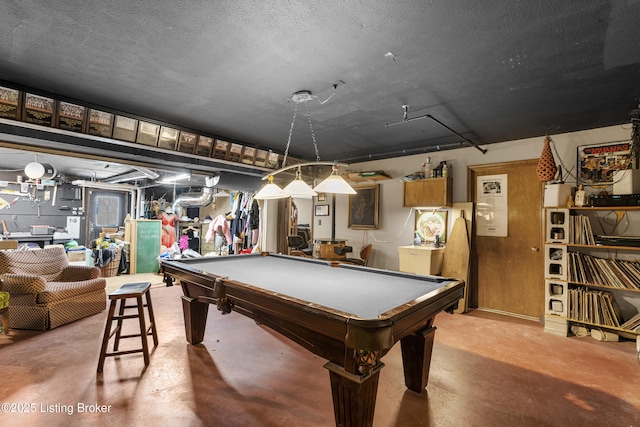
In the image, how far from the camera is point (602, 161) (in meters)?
3.76

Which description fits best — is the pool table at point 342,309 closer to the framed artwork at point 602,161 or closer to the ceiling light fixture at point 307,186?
the ceiling light fixture at point 307,186

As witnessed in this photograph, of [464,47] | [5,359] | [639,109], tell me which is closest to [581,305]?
[639,109]

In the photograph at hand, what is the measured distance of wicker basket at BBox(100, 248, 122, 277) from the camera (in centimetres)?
639

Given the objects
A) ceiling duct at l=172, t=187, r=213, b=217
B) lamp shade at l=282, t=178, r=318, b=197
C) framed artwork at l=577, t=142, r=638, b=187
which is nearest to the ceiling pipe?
ceiling duct at l=172, t=187, r=213, b=217

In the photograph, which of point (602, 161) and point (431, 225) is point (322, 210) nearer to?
point (431, 225)

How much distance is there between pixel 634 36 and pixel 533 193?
2.72 metres

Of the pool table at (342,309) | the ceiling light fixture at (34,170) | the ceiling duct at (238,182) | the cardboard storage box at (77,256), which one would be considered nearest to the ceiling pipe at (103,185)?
the cardboard storage box at (77,256)

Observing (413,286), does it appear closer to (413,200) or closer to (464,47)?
(464,47)

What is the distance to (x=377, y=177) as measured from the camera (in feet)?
17.9

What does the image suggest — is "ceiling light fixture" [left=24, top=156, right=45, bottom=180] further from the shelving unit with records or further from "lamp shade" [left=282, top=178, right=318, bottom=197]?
the shelving unit with records

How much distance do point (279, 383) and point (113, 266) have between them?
5.88 meters

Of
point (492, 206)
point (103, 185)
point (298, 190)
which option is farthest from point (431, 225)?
point (103, 185)

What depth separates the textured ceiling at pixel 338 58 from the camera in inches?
70.2

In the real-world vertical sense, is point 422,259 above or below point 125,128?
below
